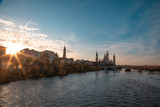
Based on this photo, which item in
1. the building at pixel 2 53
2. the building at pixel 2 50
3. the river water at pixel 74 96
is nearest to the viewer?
the river water at pixel 74 96

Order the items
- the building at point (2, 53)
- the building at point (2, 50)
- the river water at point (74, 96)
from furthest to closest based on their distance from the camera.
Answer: the building at point (2, 50), the building at point (2, 53), the river water at point (74, 96)

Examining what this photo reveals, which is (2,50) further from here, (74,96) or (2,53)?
(74,96)

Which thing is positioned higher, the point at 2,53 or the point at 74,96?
the point at 2,53

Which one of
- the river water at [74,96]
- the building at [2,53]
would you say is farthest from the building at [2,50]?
the river water at [74,96]

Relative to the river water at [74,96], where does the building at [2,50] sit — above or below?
above

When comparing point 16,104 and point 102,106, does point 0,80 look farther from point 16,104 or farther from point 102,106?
point 102,106

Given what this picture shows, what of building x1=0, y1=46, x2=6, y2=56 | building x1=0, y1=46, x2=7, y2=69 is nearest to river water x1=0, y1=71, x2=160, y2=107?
building x1=0, y1=46, x2=7, y2=69

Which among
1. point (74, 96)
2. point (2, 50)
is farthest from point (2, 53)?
point (74, 96)

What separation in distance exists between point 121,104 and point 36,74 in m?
53.9

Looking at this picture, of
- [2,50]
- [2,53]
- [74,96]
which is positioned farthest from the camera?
[2,50]

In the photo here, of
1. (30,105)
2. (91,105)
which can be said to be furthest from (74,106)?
(30,105)

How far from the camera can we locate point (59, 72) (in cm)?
8019

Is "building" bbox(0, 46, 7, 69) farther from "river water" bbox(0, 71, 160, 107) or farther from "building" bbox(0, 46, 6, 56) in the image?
"river water" bbox(0, 71, 160, 107)

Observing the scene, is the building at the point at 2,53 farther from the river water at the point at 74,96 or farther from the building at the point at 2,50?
the river water at the point at 74,96
